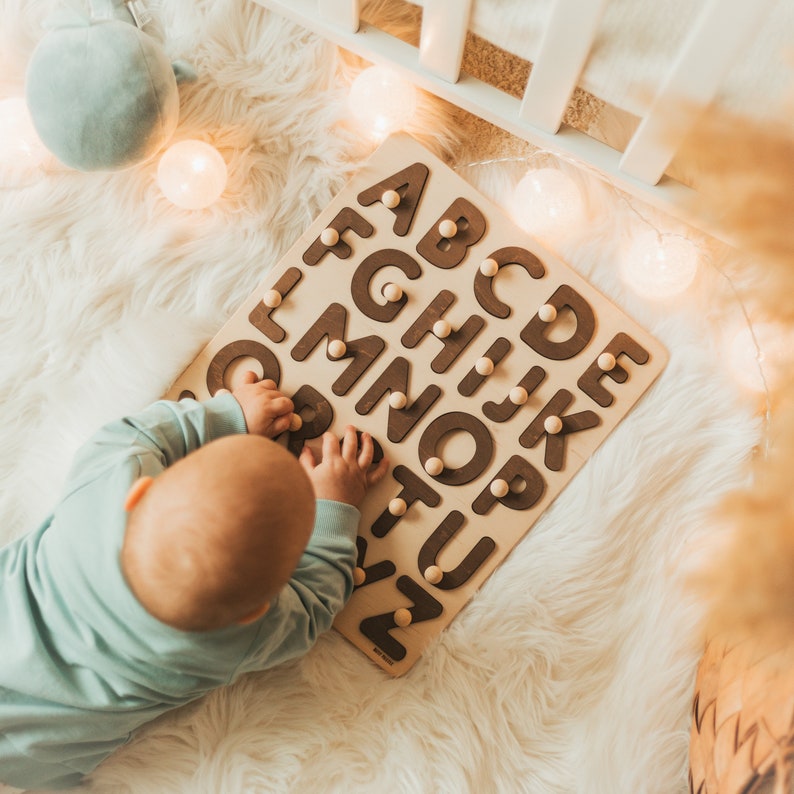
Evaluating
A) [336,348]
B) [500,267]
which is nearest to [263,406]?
[336,348]

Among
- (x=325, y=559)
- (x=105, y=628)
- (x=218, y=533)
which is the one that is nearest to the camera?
(x=218, y=533)

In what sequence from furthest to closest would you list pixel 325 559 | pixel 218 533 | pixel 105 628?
pixel 325 559 → pixel 105 628 → pixel 218 533

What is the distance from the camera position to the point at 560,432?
848 millimetres

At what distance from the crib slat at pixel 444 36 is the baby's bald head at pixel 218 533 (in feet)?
1.43

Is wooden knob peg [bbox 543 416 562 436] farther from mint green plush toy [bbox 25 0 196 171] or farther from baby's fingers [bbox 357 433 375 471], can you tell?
mint green plush toy [bbox 25 0 196 171]

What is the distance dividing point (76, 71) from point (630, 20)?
1.80 feet

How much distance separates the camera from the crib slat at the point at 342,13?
2.54 ft

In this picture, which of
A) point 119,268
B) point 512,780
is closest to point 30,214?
point 119,268

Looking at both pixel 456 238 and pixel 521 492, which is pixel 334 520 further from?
pixel 456 238

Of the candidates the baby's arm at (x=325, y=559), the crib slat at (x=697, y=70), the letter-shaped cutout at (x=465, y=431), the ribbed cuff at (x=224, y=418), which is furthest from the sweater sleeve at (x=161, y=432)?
the crib slat at (x=697, y=70)

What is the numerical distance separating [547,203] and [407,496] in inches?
15.1

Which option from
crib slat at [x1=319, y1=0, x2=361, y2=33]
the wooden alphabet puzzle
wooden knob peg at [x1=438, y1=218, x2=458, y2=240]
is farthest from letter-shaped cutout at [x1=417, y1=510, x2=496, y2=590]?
crib slat at [x1=319, y1=0, x2=361, y2=33]

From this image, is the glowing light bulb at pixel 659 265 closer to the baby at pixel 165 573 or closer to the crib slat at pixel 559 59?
the crib slat at pixel 559 59

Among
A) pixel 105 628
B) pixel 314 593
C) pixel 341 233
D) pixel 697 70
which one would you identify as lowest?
pixel 105 628
